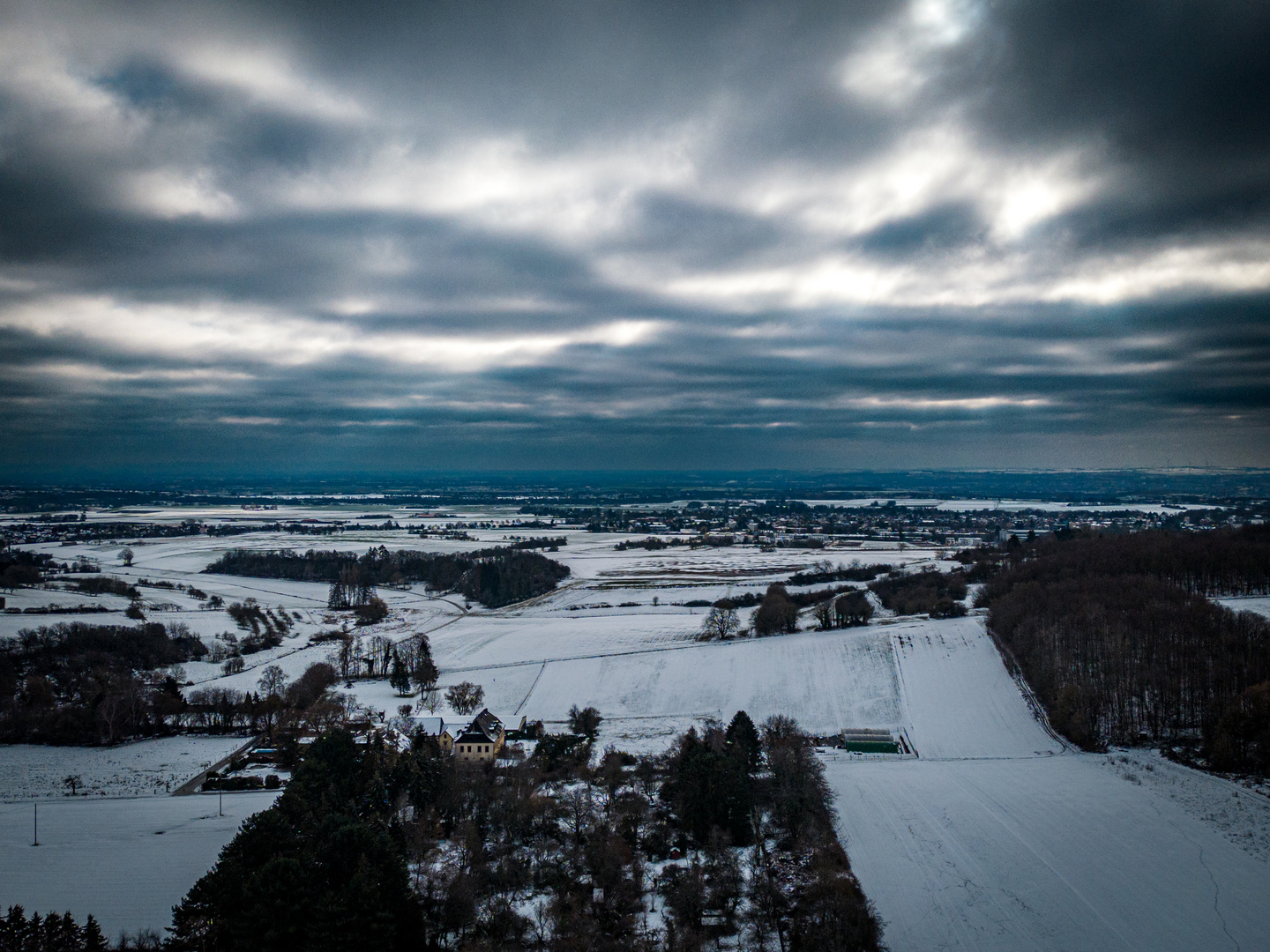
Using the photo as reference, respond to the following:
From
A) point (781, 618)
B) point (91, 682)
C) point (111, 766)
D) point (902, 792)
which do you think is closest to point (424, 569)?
point (91, 682)

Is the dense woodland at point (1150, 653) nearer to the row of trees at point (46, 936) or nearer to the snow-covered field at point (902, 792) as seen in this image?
the snow-covered field at point (902, 792)

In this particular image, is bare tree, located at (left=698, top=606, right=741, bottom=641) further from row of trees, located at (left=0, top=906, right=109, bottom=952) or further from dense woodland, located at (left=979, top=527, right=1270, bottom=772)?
row of trees, located at (left=0, top=906, right=109, bottom=952)

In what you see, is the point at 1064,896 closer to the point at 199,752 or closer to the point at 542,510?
the point at 199,752

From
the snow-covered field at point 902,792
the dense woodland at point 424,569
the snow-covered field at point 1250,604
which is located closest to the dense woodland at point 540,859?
the snow-covered field at point 902,792

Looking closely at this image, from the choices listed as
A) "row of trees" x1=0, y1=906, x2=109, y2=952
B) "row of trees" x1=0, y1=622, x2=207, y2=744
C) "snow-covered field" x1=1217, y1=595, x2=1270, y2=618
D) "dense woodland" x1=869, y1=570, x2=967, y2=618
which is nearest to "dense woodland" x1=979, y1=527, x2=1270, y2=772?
"snow-covered field" x1=1217, y1=595, x2=1270, y2=618

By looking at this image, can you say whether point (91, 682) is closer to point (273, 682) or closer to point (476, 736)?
point (273, 682)

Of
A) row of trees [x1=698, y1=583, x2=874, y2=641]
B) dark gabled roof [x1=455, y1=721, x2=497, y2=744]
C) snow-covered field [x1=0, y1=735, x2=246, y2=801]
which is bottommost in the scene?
snow-covered field [x1=0, y1=735, x2=246, y2=801]

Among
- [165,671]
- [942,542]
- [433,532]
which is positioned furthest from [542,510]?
[165,671]
